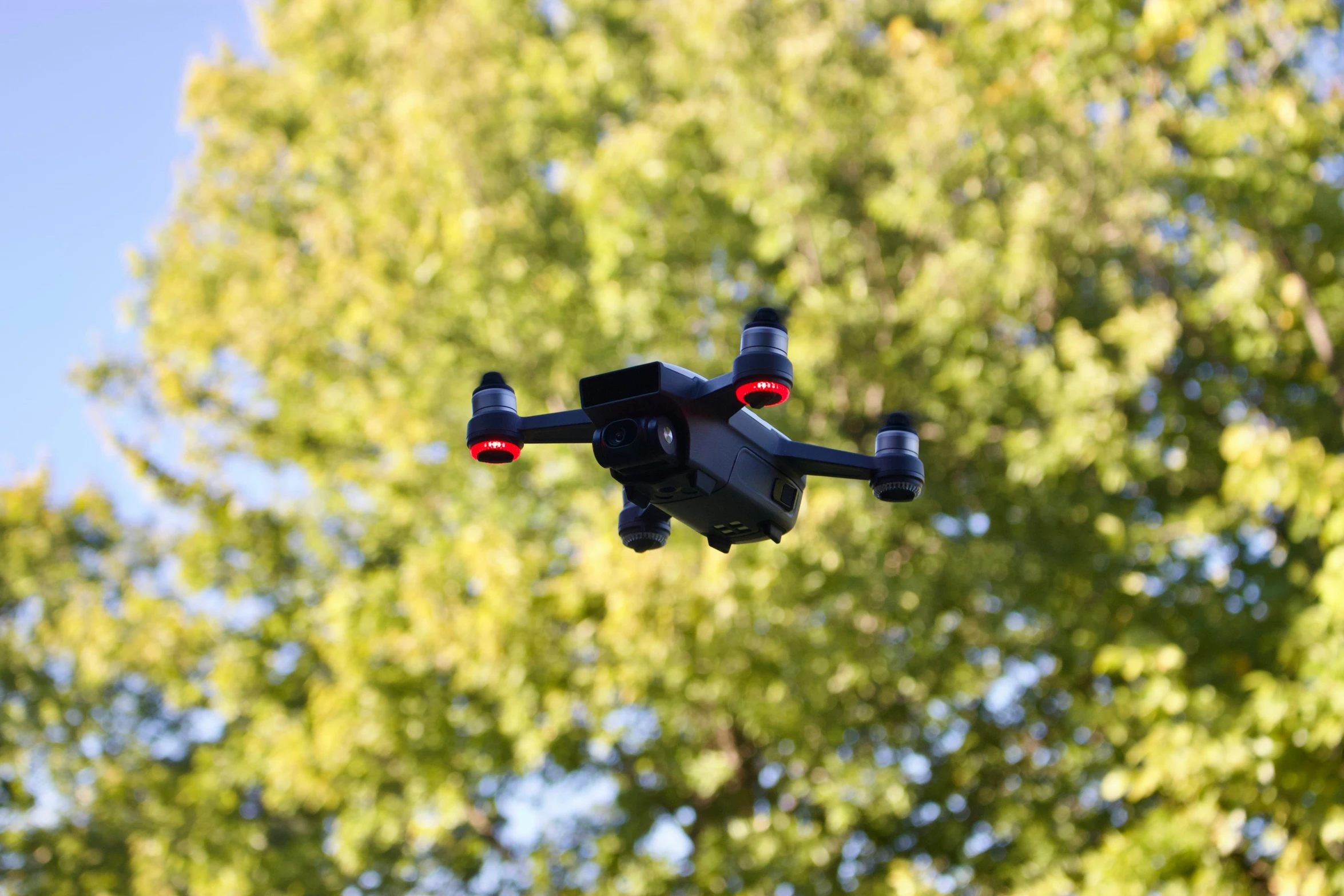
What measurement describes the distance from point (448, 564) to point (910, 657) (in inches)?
163

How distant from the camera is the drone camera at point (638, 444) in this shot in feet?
9.10

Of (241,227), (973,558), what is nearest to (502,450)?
(973,558)

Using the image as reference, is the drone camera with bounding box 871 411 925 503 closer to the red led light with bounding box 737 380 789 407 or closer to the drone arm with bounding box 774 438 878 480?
the drone arm with bounding box 774 438 878 480

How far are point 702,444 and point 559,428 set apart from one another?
1.19ft

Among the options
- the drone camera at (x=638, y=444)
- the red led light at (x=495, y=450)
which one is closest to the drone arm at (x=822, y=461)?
the drone camera at (x=638, y=444)

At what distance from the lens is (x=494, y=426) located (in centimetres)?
305

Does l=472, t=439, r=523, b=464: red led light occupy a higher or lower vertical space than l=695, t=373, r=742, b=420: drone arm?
higher

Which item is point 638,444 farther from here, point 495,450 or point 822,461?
point 822,461

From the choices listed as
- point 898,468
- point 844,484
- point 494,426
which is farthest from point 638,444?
point 844,484

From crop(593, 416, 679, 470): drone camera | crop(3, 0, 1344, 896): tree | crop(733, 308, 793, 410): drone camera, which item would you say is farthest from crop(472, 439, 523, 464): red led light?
crop(3, 0, 1344, 896): tree

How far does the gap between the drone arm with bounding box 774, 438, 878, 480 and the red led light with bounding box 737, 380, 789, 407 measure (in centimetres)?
26

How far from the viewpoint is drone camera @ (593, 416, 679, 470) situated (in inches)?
109

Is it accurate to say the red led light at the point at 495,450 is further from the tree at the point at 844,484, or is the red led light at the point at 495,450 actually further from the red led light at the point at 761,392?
the tree at the point at 844,484

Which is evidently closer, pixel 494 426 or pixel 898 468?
pixel 494 426
